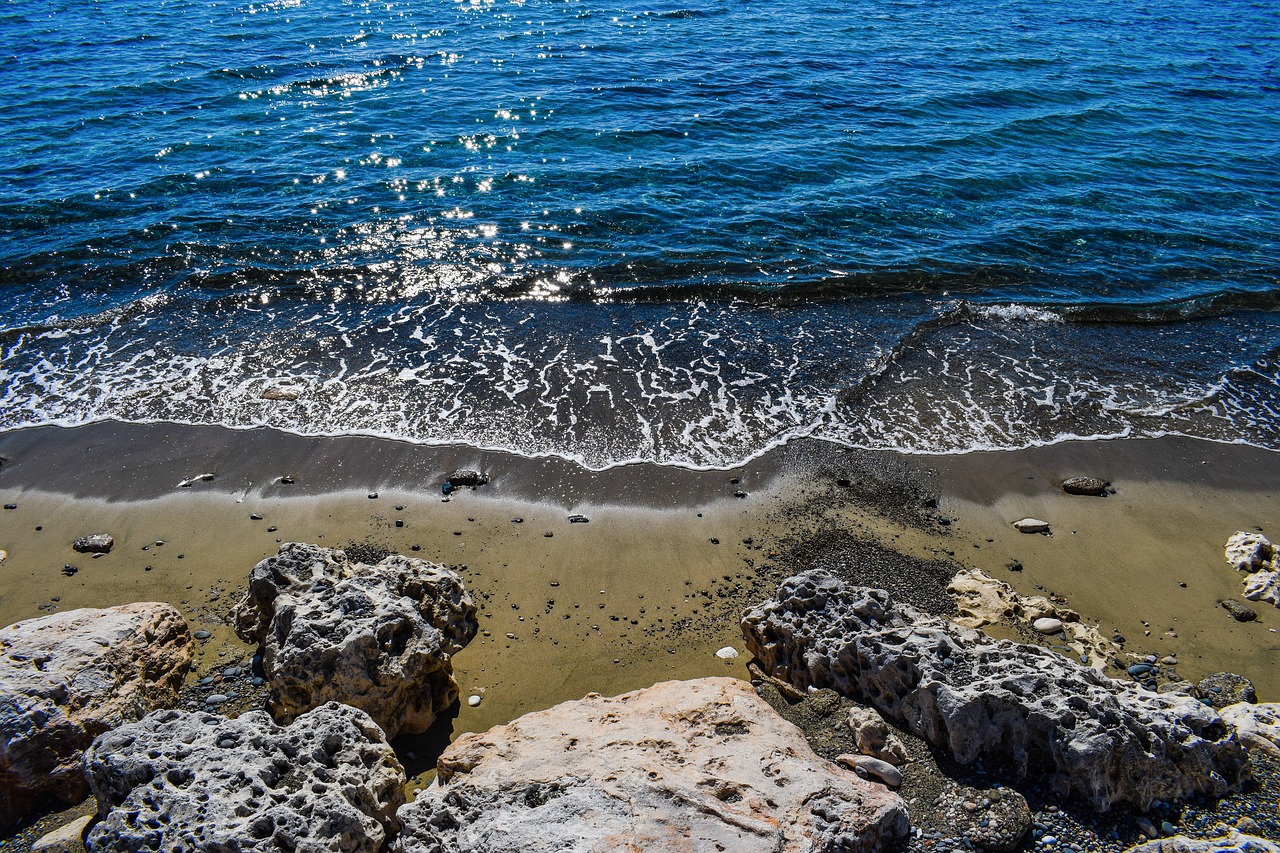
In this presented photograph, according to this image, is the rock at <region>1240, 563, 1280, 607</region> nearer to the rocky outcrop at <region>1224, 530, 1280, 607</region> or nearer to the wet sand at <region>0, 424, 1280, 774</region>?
the rocky outcrop at <region>1224, 530, 1280, 607</region>

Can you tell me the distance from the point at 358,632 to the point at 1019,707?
5.69 m

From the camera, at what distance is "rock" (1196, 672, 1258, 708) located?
764 centimetres

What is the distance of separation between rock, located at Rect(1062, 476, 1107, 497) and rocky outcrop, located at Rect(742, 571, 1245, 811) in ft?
14.1

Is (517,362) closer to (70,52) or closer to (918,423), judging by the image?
(918,423)

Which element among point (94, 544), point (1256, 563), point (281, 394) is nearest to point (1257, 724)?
point (1256, 563)

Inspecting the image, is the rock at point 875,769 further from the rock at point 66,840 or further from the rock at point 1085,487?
the rock at point 1085,487

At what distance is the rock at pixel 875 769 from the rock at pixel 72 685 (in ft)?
20.5

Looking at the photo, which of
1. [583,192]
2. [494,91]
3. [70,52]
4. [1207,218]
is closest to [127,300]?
[583,192]

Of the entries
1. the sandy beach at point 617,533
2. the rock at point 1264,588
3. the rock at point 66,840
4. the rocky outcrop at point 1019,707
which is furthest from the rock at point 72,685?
the rock at point 1264,588

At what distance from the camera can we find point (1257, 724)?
22.4 ft

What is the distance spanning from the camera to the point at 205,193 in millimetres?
18531

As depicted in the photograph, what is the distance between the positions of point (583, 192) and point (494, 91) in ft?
25.0

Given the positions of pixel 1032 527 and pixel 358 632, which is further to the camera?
pixel 1032 527

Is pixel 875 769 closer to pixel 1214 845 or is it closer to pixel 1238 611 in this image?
pixel 1214 845
